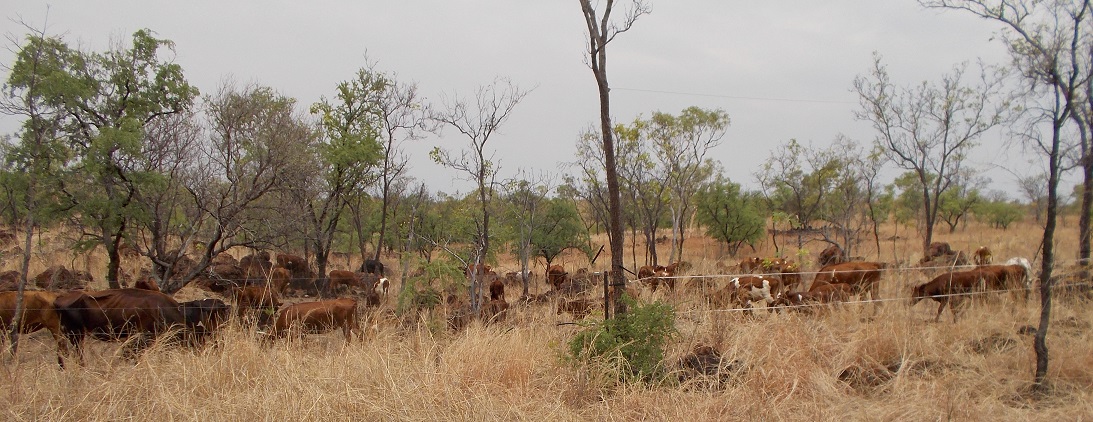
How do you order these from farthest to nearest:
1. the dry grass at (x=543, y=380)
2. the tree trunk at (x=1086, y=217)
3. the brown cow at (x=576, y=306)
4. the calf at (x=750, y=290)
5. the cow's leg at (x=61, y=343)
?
the calf at (x=750, y=290), the brown cow at (x=576, y=306), the cow's leg at (x=61, y=343), the tree trunk at (x=1086, y=217), the dry grass at (x=543, y=380)

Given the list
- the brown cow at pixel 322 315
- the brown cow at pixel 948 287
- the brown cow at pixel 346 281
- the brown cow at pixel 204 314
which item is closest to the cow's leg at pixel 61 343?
the brown cow at pixel 204 314

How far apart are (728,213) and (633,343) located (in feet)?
91.2

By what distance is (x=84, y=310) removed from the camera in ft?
27.0

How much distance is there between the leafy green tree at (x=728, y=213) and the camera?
32.6 metres

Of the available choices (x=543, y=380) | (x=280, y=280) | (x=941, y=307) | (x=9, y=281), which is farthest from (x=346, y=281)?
(x=941, y=307)

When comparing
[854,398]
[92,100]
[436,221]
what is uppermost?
[92,100]

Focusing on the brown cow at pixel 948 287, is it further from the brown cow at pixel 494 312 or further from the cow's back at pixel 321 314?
the cow's back at pixel 321 314

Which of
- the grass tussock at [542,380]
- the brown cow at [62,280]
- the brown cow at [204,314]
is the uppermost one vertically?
the brown cow at [62,280]

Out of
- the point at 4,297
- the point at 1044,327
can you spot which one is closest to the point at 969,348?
the point at 1044,327

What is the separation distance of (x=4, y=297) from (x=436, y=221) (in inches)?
759

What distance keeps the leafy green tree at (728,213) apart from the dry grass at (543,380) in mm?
24667

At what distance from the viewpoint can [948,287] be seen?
10.5 metres

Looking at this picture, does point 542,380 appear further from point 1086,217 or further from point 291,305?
point 1086,217

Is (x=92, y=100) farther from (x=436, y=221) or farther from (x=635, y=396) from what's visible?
(x=436, y=221)
